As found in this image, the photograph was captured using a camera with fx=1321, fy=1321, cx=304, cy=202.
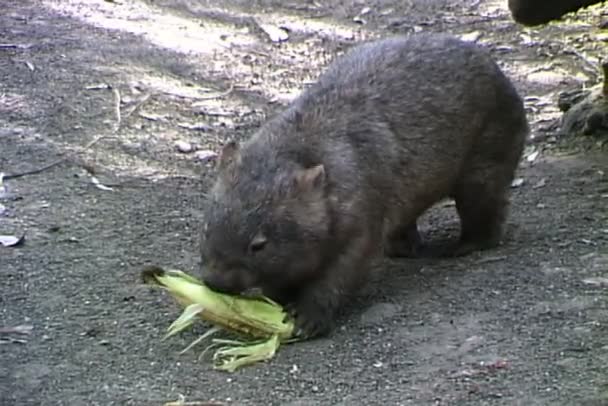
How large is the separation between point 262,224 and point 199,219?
1.61 meters

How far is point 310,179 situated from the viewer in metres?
5.47

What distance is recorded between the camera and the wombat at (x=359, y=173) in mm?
5348

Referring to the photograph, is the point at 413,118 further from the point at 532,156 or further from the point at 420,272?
the point at 532,156

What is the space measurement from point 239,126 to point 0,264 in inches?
101

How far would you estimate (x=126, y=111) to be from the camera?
8.65 m

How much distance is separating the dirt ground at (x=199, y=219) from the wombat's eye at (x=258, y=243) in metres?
0.43

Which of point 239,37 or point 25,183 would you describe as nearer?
point 25,183

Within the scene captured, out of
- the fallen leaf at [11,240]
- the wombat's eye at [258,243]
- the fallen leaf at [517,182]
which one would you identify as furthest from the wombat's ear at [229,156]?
the fallen leaf at [517,182]

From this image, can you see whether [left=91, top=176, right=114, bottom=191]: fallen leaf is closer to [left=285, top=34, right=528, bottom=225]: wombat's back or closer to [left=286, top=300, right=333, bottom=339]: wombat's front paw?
[left=285, top=34, right=528, bottom=225]: wombat's back

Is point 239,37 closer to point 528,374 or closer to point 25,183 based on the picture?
point 25,183

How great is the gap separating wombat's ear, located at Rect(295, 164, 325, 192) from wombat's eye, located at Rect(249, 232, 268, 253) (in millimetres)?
275

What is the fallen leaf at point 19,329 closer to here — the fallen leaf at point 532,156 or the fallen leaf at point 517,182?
the fallen leaf at point 517,182

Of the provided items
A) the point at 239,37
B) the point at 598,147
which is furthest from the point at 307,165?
the point at 239,37

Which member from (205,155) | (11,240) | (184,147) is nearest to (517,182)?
(205,155)
